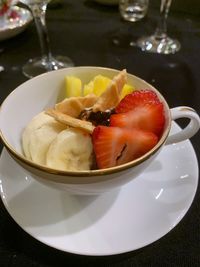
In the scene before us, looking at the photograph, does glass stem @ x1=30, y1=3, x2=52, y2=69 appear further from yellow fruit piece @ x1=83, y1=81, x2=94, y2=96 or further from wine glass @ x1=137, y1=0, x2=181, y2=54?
yellow fruit piece @ x1=83, y1=81, x2=94, y2=96

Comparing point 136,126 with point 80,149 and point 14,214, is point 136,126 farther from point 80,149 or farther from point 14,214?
point 14,214

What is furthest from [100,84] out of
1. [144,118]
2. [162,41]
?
[162,41]

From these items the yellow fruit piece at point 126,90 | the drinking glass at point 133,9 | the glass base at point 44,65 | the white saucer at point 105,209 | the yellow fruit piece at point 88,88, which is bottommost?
the glass base at point 44,65

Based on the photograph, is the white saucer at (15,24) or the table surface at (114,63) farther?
the white saucer at (15,24)

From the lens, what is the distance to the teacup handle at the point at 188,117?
0.42 meters

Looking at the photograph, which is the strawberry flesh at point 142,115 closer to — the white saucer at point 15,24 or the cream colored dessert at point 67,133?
the cream colored dessert at point 67,133

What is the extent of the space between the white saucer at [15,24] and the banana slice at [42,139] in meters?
0.45

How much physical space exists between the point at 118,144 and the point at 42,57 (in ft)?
→ 1.59

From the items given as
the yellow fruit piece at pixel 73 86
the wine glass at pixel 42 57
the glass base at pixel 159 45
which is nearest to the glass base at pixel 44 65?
the wine glass at pixel 42 57

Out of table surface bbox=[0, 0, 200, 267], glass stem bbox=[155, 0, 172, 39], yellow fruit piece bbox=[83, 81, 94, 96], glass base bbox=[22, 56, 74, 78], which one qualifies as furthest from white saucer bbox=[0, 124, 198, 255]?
glass stem bbox=[155, 0, 172, 39]

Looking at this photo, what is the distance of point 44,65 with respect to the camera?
0.80 metres

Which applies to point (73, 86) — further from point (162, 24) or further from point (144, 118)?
point (162, 24)

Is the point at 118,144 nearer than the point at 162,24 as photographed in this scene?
Yes

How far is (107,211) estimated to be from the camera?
0.43 metres
